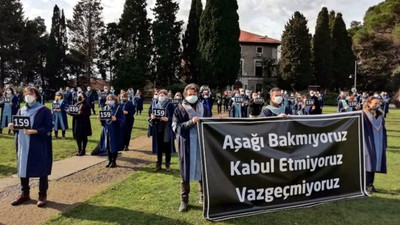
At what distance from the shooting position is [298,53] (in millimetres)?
50562

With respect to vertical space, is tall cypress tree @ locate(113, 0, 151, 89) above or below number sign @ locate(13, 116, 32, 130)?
above

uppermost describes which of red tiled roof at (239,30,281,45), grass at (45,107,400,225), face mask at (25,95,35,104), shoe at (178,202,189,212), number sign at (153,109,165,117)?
red tiled roof at (239,30,281,45)

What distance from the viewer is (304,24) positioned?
50781 mm

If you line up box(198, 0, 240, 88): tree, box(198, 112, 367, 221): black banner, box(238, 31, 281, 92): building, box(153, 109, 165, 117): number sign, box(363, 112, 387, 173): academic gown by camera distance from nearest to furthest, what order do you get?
box(198, 112, 367, 221): black banner
box(363, 112, 387, 173): academic gown
box(153, 109, 165, 117): number sign
box(198, 0, 240, 88): tree
box(238, 31, 281, 92): building

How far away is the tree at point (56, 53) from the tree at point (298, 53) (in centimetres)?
3212

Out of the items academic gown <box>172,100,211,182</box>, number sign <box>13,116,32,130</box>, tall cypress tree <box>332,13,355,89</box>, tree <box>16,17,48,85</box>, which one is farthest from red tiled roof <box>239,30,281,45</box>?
number sign <box>13,116,32,130</box>

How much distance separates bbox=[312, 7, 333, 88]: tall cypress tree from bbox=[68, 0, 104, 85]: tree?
30938 millimetres

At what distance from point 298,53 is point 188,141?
47.5 m

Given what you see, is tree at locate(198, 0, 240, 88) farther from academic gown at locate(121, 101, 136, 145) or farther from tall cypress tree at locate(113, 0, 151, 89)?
academic gown at locate(121, 101, 136, 145)

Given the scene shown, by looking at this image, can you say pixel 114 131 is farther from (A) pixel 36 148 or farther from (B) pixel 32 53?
(B) pixel 32 53

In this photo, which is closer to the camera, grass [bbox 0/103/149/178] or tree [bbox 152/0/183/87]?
grass [bbox 0/103/149/178]

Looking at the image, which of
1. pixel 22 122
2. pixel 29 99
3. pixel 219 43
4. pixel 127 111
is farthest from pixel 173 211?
pixel 219 43

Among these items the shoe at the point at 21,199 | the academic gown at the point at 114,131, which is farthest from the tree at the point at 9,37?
the shoe at the point at 21,199

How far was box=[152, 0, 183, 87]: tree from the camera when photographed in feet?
153
